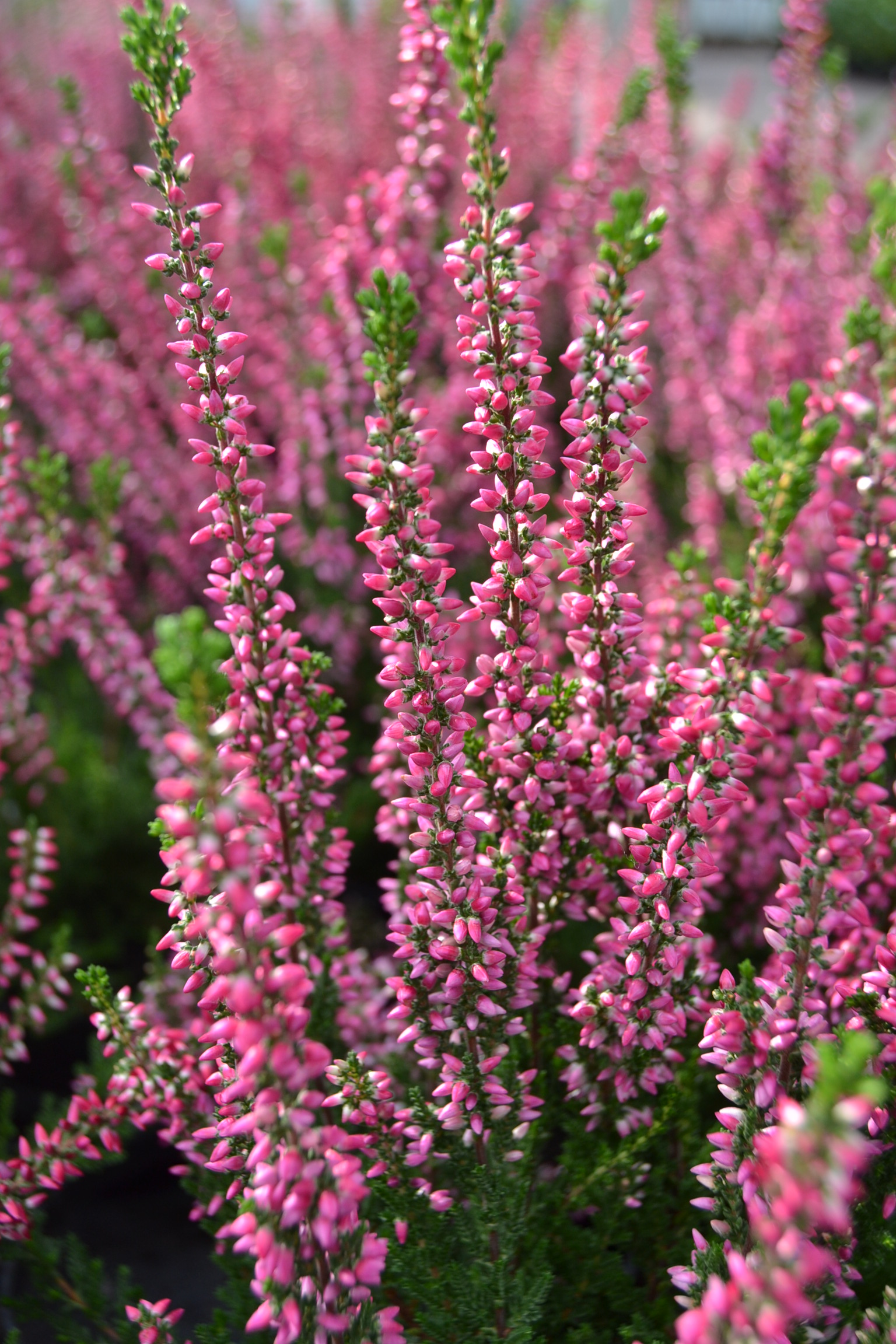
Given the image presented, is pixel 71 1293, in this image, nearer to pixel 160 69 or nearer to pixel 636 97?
pixel 160 69

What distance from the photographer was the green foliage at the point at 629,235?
3.80ft

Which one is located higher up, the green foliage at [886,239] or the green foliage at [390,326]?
the green foliage at [886,239]

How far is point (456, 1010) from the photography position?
1.32 meters

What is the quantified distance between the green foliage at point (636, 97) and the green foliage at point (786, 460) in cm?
209

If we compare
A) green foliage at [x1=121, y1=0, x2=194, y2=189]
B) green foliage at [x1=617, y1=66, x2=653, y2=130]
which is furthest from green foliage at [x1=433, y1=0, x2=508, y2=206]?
green foliage at [x1=617, y1=66, x2=653, y2=130]

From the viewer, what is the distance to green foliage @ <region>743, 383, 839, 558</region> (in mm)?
1007

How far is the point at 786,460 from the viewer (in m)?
1.05

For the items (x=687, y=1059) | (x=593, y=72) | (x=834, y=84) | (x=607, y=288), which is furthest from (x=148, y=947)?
(x=593, y=72)

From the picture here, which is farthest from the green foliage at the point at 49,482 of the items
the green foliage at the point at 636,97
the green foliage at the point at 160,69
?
the green foliage at the point at 636,97

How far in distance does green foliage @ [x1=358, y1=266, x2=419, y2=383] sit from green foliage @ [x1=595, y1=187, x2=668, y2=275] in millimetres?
259

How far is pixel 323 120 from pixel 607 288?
188 inches

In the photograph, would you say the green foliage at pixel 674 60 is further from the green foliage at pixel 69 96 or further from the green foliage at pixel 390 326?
the green foliage at pixel 390 326

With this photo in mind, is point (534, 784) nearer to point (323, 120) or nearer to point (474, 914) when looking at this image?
point (474, 914)

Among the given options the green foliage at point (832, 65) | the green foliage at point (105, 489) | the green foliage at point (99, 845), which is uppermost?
the green foliage at point (832, 65)
